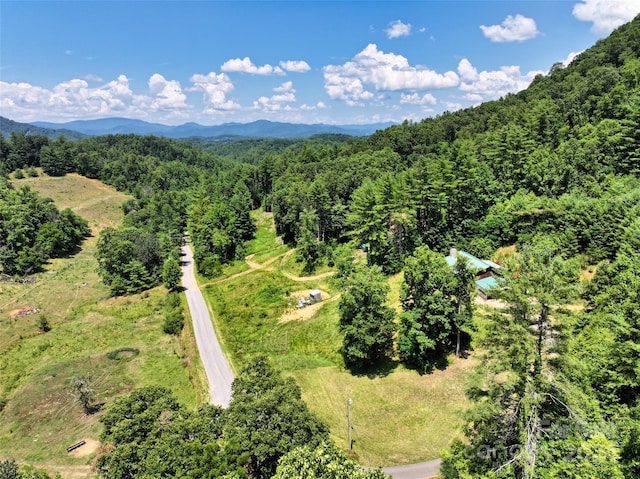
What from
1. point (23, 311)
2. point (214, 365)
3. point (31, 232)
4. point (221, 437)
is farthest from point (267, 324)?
point (31, 232)

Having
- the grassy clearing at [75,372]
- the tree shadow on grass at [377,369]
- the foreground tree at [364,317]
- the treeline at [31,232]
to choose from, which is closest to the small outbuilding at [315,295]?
the foreground tree at [364,317]

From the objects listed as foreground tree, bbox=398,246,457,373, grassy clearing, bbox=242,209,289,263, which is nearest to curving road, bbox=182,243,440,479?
foreground tree, bbox=398,246,457,373

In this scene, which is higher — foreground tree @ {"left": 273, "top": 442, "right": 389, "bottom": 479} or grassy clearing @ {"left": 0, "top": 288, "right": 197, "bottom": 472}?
foreground tree @ {"left": 273, "top": 442, "right": 389, "bottom": 479}

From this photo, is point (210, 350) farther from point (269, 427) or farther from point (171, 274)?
point (269, 427)

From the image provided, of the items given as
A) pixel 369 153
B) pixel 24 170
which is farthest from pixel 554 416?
pixel 24 170

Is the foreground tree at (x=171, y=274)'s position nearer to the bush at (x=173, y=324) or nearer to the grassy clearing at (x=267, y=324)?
the grassy clearing at (x=267, y=324)

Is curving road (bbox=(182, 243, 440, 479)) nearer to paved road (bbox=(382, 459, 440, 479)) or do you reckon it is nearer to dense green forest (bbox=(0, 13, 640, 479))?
paved road (bbox=(382, 459, 440, 479))
